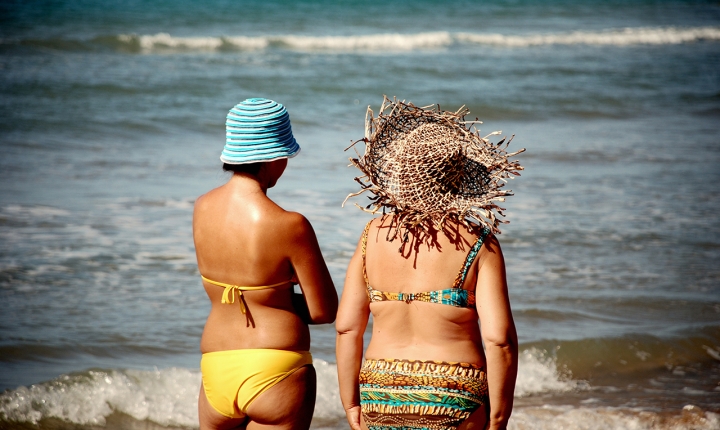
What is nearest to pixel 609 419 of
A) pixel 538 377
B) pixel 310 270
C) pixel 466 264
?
pixel 538 377

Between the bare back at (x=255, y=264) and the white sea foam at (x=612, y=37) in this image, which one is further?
the white sea foam at (x=612, y=37)

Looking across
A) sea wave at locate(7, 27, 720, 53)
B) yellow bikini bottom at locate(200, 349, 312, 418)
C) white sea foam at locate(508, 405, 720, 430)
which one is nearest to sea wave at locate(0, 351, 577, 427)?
white sea foam at locate(508, 405, 720, 430)

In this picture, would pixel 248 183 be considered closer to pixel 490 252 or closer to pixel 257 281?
pixel 257 281

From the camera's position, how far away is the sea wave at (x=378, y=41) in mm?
20719

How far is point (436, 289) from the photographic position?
2549mm

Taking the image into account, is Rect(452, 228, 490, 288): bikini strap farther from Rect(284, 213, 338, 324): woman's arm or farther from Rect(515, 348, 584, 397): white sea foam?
Rect(515, 348, 584, 397): white sea foam

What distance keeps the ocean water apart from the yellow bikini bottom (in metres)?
2.04

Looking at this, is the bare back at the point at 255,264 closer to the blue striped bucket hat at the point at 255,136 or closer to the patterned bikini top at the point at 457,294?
the blue striped bucket hat at the point at 255,136

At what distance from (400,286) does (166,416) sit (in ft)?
8.81

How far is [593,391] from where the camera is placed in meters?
5.13

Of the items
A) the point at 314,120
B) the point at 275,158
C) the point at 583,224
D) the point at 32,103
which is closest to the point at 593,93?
the point at 314,120

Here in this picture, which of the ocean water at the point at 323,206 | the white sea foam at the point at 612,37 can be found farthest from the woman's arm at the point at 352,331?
the white sea foam at the point at 612,37

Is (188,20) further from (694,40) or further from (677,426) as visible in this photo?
(677,426)

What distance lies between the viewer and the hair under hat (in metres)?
2.59
